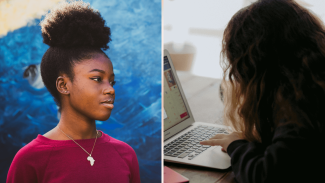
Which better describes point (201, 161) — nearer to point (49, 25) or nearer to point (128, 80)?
point (128, 80)

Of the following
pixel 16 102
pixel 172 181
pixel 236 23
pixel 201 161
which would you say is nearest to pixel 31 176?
pixel 16 102

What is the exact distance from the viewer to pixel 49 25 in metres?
0.86

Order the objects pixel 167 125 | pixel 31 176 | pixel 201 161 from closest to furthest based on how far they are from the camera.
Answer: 1. pixel 31 176
2. pixel 201 161
3. pixel 167 125

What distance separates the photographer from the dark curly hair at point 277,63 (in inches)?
28.5

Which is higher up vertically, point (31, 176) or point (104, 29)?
point (104, 29)

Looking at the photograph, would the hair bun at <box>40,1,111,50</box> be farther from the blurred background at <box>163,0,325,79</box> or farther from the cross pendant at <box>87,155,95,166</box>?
the blurred background at <box>163,0,325,79</box>

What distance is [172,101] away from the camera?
1159mm

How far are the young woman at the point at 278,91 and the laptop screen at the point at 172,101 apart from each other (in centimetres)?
29

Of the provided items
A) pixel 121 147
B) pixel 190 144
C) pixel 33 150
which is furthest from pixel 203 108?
pixel 33 150

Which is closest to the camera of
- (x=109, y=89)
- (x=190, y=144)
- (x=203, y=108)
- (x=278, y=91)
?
(x=278, y=91)

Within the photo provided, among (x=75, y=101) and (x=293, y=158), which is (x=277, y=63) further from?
(x=75, y=101)

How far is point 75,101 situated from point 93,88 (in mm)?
70

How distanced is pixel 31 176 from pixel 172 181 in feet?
1.31

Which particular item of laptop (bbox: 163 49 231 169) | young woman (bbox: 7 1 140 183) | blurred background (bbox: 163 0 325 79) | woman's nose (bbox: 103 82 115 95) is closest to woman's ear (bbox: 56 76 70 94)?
young woman (bbox: 7 1 140 183)
